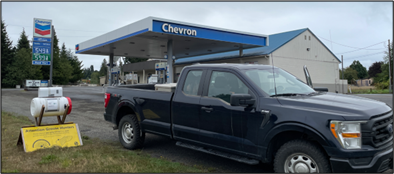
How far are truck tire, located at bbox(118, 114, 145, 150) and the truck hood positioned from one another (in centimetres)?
315

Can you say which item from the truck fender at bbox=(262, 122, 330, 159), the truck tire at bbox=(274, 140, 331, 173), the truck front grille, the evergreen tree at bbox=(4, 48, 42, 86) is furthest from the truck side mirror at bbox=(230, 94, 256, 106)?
the evergreen tree at bbox=(4, 48, 42, 86)

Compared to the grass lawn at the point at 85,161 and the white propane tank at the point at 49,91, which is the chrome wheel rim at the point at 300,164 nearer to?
the grass lawn at the point at 85,161

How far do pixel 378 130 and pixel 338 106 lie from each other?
0.54 meters

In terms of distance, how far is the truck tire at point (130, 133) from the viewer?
567 centimetres

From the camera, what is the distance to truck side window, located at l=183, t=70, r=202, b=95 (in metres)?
4.83

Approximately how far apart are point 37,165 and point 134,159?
5.14 ft

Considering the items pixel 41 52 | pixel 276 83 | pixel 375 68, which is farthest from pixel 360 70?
pixel 276 83

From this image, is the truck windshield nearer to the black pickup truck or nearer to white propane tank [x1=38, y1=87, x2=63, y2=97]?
the black pickup truck

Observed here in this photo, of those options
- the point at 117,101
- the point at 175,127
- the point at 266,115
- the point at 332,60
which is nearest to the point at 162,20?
the point at 117,101

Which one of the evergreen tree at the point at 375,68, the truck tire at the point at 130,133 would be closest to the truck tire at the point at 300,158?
the truck tire at the point at 130,133

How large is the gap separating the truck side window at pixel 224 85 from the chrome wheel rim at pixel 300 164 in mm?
1228

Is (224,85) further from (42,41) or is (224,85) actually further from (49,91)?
(42,41)

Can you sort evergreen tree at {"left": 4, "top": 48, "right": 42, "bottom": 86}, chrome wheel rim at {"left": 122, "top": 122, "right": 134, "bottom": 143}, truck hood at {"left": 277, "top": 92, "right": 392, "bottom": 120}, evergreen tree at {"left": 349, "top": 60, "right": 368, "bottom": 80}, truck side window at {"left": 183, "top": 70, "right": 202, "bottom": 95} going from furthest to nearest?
evergreen tree at {"left": 349, "top": 60, "right": 368, "bottom": 80}
evergreen tree at {"left": 4, "top": 48, "right": 42, "bottom": 86}
chrome wheel rim at {"left": 122, "top": 122, "right": 134, "bottom": 143}
truck side window at {"left": 183, "top": 70, "right": 202, "bottom": 95}
truck hood at {"left": 277, "top": 92, "right": 392, "bottom": 120}

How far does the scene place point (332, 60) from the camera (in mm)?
34219
